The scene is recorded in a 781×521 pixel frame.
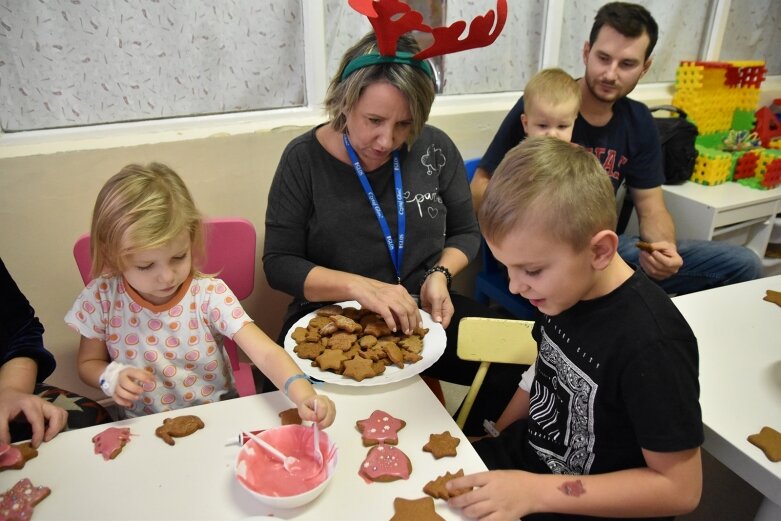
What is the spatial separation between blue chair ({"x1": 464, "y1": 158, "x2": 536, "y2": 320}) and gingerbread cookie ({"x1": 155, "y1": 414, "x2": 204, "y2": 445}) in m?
1.40

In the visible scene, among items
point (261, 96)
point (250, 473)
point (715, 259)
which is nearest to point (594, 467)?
point (250, 473)

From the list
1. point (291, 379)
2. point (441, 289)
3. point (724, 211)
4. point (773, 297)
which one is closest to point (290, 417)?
point (291, 379)

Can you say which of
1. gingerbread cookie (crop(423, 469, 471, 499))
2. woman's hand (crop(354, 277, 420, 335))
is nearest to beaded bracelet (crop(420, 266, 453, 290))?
woman's hand (crop(354, 277, 420, 335))

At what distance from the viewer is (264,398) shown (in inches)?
43.9

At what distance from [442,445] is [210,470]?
0.41 meters

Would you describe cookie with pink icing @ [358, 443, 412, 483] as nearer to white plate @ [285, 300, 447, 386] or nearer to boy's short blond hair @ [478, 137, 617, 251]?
white plate @ [285, 300, 447, 386]

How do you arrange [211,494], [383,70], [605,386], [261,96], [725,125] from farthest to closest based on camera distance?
[725,125], [261,96], [383,70], [605,386], [211,494]

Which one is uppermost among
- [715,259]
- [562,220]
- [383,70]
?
[383,70]

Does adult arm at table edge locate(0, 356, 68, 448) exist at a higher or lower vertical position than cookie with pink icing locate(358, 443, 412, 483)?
lower

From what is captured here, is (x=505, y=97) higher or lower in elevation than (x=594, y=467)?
higher

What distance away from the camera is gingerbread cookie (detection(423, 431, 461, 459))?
96 cm

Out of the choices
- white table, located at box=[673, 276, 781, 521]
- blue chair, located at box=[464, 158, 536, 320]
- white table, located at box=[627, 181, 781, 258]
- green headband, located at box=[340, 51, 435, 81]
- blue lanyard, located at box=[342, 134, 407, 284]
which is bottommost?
blue chair, located at box=[464, 158, 536, 320]

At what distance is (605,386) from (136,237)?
101 cm

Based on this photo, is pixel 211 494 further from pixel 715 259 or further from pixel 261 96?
pixel 715 259
